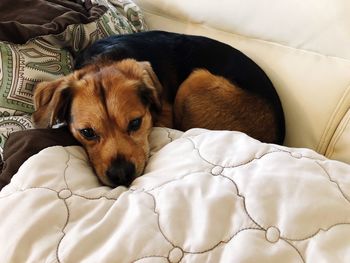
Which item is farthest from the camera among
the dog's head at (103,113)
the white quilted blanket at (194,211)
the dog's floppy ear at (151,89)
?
the dog's floppy ear at (151,89)

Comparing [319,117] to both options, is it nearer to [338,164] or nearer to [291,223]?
[338,164]

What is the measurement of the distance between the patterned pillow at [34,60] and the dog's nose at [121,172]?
12.5 inches

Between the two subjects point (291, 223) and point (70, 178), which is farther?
Answer: point (70, 178)

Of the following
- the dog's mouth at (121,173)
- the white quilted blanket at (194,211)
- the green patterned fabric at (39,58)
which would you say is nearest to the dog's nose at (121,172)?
the dog's mouth at (121,173)

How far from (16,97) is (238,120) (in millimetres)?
754

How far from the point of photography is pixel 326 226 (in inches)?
33.4

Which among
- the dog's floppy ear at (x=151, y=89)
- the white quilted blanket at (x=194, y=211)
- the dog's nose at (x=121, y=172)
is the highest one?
the white quilted blanket at (x=194, y=211)

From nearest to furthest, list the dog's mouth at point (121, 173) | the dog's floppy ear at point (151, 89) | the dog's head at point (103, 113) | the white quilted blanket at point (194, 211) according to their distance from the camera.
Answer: the white quilted blanket at point (194, 211) → the dog's mouth at point (121, 173) → the dog's head at point (103, 113) → the dog's floppy ear at point (151, 89)

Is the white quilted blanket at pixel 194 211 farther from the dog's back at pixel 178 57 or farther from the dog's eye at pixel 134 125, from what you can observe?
the dog's back at pixel 178 57

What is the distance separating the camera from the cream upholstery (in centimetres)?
132

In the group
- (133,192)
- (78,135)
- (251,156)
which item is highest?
(251,156)

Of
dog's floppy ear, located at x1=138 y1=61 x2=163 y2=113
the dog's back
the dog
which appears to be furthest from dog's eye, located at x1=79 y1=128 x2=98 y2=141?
the dog's back

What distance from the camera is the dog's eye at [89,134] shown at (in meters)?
1.33

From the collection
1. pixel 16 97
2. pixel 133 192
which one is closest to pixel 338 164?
pixel 133 192
